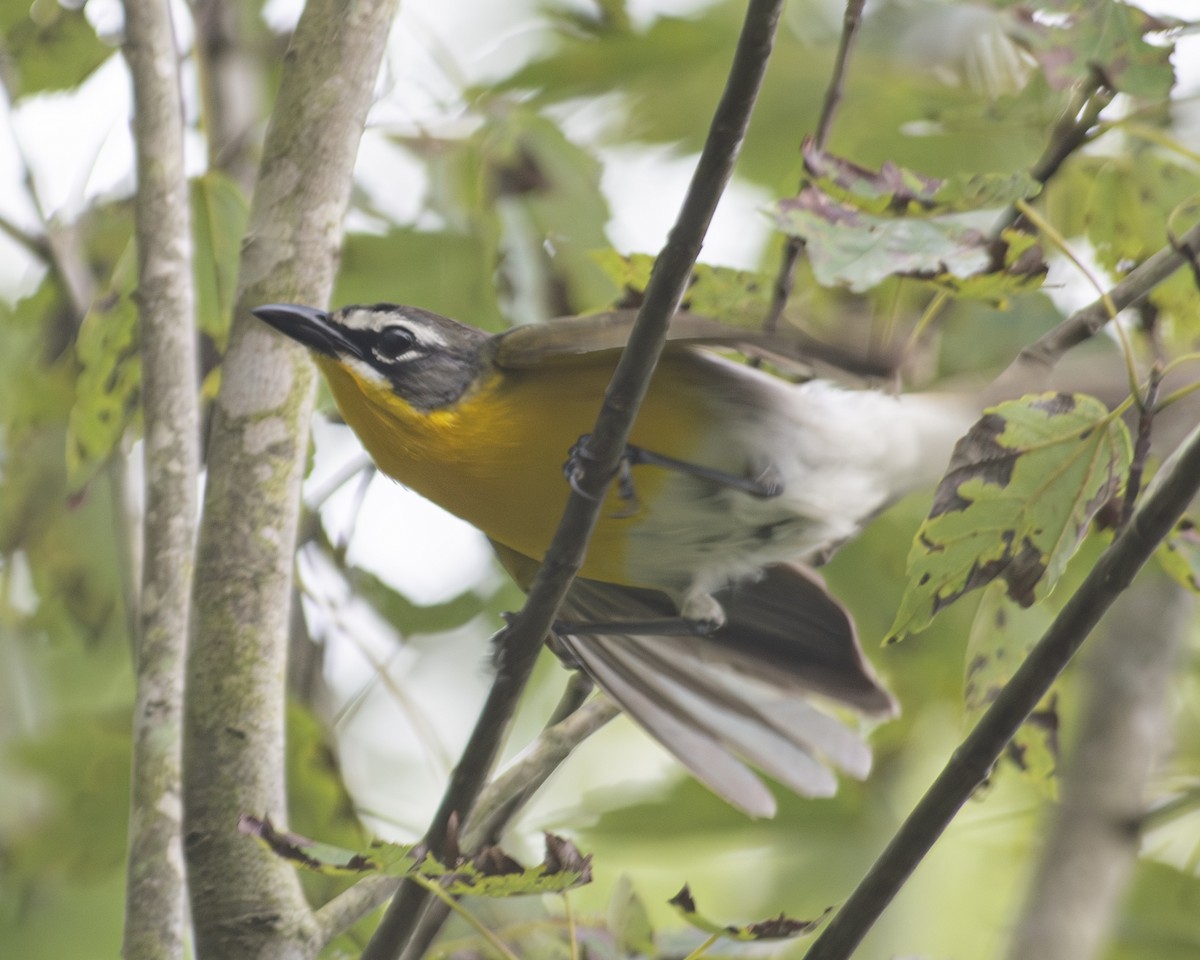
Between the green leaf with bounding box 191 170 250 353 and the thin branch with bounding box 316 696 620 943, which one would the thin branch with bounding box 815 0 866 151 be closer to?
the thin branch with bounding box 316 696 620 943

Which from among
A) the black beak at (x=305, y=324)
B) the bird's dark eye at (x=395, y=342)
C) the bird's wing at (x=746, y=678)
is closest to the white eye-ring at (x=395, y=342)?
the bird's dark eye at (x=395, y=342)

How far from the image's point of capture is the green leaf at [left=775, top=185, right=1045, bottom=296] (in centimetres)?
216

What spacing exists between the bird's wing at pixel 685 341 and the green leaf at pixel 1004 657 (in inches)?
22.4

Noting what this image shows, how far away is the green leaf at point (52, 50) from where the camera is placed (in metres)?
4.24

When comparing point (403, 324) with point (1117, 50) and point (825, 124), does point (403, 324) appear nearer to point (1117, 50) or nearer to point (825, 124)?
point (825, 124)

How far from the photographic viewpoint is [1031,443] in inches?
84.5

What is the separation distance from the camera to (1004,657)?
9.15 feet

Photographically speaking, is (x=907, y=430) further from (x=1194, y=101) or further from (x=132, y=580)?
(x=132, y=580)

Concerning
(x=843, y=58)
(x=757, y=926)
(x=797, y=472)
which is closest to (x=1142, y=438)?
(x=757, y=926)

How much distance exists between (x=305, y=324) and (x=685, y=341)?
957 millimetres

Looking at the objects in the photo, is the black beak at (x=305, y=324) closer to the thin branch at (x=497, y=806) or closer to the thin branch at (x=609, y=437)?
the thin branch at (x=497, y=806)

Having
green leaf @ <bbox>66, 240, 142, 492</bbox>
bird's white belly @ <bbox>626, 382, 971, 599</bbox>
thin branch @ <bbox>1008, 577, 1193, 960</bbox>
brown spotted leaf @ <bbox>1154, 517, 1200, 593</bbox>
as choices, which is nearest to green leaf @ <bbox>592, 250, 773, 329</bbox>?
bird's white belly @ <bbox>626, 382, 971, 599</bbox>

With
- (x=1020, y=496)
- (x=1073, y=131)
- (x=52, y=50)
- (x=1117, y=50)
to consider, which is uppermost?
(x=52, y=50)

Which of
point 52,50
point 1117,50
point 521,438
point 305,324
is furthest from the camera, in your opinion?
point 52,50
